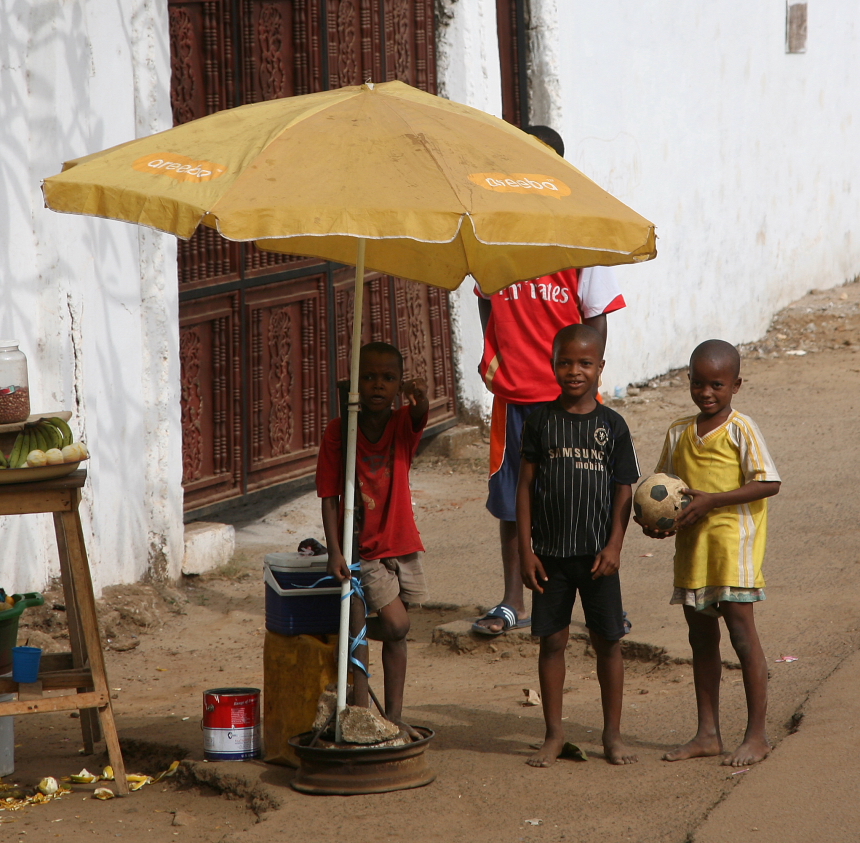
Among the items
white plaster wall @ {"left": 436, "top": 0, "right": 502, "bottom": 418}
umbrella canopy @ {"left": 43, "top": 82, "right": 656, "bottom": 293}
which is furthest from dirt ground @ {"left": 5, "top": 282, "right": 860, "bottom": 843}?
umbrella canopy @ {"left": 43, "top": 82, "right": 656, "bottom": 293}

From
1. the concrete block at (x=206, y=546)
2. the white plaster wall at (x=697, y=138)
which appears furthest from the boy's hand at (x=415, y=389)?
the white plaster wall at (x=697, y=138)

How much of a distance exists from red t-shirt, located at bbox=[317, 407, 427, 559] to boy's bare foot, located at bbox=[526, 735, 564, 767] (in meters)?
0.72

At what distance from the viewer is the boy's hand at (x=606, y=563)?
145 inches

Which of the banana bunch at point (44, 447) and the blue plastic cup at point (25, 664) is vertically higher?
the banana bunch at point (44, 447)

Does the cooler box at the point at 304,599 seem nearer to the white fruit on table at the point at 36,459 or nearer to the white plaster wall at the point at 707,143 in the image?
the white fruit on table at the point at 36,459

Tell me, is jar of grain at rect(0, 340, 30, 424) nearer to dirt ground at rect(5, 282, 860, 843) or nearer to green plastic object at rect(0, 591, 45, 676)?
green plastic object at rect(0, 591, 45, 676)

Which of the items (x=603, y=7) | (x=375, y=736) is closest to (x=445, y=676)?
(x=375, y=736)

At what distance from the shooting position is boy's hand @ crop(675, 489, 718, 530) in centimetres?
360

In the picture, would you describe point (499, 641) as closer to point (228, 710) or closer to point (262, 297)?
point (228, 710)

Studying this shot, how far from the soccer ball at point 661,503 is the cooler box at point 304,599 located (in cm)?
98

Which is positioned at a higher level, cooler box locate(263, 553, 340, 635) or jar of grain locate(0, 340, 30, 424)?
jar of grain locate(0, 340, 30, 424)

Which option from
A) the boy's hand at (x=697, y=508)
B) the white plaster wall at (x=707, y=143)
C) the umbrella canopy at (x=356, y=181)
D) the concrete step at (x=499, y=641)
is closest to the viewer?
the umbrella canopy at (x=356, y=181)

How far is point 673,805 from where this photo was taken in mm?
3438

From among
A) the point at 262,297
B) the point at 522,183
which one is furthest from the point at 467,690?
the point at 262,297
